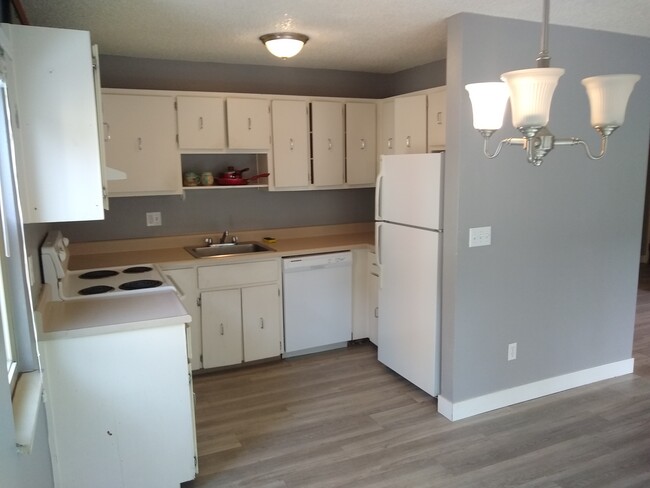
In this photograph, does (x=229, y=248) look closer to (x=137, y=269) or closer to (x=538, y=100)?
(x=137, y=269)

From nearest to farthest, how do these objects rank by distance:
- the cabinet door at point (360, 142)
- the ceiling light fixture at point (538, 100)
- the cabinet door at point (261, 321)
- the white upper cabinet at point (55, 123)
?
the ceiling light fixture at point (538, 100) → the white upper cabinet at point (55, 123) → the cabinet door at point (261, 321) → the cabinet door at point (360, 142)

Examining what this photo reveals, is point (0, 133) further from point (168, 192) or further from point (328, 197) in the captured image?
point (328, 197)

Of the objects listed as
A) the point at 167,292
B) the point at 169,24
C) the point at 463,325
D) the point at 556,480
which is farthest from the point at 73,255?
the point at 556,480

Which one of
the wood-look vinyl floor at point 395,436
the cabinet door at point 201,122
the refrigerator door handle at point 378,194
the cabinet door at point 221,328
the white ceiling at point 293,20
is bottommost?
the wood-look vinyl floor at point 395,436

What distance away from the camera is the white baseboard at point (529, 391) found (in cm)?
314

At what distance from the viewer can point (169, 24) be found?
2.96 meters

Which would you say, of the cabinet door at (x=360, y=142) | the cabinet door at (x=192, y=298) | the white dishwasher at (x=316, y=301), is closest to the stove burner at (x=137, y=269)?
the cabinet door at (x=192, y=298)

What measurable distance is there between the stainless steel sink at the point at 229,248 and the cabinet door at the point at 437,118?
5.00ft

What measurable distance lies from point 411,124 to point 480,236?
132cm

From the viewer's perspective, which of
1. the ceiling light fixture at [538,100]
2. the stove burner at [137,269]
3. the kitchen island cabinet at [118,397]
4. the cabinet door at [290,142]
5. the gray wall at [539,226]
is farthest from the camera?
the cabinet door at [290,142]

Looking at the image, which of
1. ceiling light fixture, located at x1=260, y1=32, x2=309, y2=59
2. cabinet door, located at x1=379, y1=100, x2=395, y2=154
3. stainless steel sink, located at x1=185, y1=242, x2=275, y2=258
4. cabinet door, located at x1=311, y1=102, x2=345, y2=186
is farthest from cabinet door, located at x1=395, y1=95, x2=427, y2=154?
stainless steel sink, located at x1=185, y1=242, x2=275, y2=258

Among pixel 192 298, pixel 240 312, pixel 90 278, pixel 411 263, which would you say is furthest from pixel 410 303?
pixel 90 278

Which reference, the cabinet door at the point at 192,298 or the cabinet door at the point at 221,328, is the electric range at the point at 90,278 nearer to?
the cabinet door at the point at 192,298

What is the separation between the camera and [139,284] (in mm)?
2908
